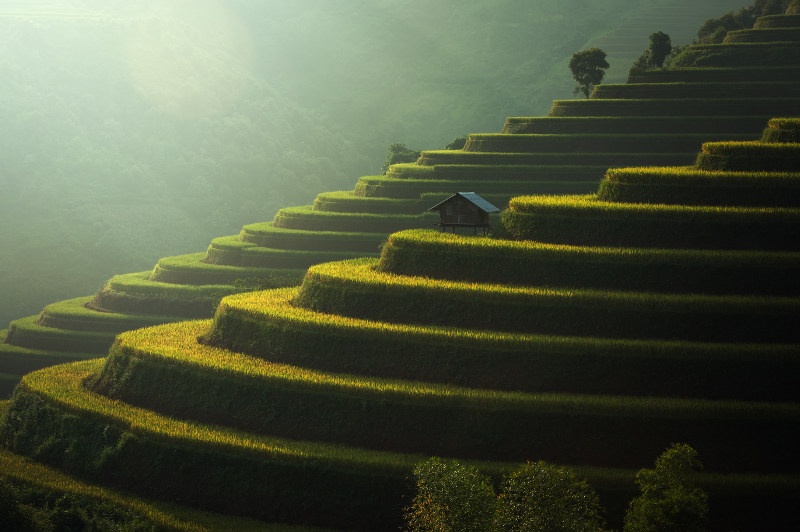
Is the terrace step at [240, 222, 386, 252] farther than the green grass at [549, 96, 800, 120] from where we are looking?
No

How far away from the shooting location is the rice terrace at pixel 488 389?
34.9 metres

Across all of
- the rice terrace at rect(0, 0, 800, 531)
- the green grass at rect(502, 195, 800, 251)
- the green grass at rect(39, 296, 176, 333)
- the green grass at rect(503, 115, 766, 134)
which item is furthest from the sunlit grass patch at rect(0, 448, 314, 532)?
the green grass at rect(503, 115, 766, 134)

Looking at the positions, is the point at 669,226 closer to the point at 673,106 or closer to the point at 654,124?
the point at 654,124

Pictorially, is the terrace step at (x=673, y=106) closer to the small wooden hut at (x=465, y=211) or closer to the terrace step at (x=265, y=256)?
the terrace step at (x=265, y=256)

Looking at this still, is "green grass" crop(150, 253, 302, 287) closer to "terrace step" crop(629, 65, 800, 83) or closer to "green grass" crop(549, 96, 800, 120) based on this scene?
"green grass" crop(549, 96, 800, 120)

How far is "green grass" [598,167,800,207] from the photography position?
1764 inches

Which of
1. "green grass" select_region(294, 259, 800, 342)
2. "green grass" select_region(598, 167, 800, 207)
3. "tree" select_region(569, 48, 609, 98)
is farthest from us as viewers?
"tree" select_region(569, 48, 609, 98)

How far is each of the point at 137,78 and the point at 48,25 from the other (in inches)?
633

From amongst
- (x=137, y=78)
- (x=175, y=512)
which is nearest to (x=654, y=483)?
(x=175, y=512)

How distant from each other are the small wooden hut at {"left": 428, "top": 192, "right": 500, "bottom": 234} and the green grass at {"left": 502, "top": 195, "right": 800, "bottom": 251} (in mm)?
3306

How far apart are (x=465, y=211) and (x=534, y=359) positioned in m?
11.7

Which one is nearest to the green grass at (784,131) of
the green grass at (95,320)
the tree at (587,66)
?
the tree at (587,66)

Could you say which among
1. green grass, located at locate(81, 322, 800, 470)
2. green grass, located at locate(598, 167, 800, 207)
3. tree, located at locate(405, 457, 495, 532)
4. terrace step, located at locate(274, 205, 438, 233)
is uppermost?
green grass, located at locate(598, 167, 800, 207)

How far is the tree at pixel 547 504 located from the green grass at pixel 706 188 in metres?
16.5
